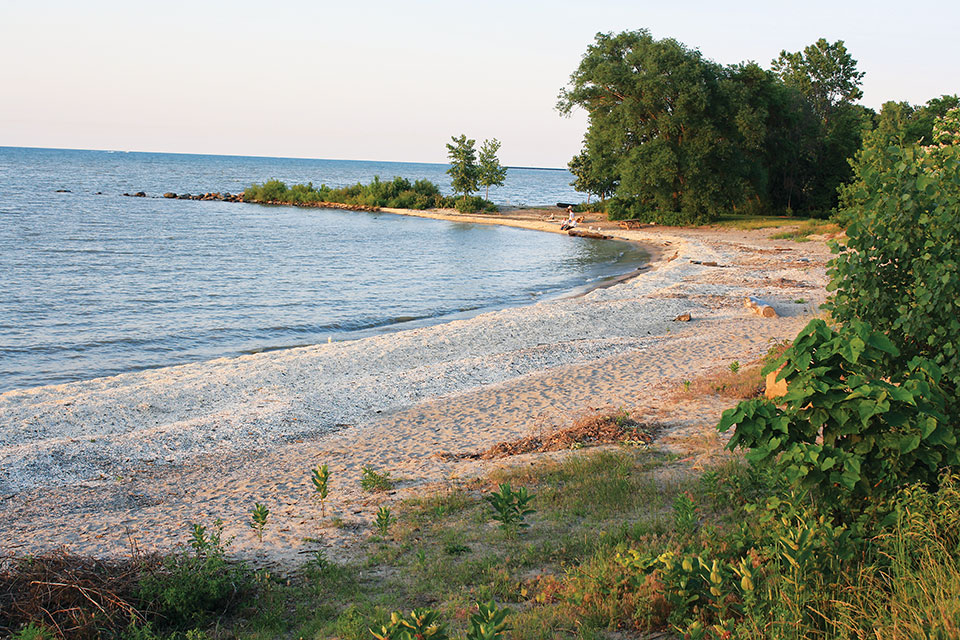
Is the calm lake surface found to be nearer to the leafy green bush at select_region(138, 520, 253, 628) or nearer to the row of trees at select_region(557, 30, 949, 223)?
the row of trees at select_region(557, 30, 949, 223)

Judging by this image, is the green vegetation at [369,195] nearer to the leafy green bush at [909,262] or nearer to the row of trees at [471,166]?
the row of trees at [471,166]

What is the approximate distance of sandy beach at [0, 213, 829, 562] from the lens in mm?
7887

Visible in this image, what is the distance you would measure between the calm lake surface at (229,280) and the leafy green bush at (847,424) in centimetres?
1528

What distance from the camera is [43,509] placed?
8.22 meters

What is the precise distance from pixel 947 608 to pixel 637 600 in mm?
1777

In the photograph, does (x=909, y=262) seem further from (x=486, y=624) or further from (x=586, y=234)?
(x=586, y=234)

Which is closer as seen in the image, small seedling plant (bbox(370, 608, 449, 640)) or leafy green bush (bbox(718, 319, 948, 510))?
small seedling plant (bbox(370, 608, 449, 640))

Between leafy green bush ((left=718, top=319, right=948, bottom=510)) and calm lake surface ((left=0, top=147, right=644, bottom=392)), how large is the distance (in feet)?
50.1

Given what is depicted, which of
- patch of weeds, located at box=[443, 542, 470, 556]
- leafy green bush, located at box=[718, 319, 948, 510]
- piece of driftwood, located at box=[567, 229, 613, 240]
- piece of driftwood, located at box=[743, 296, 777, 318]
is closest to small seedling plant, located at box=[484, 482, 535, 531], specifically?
patch of weeds, located at box=[443, 542, 470, 556]

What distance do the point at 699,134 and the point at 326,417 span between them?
4136cm

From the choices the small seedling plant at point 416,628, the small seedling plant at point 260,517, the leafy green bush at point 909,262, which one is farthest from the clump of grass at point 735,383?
the small seedling plant at point 416,628

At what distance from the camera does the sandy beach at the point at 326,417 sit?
7.89 meters

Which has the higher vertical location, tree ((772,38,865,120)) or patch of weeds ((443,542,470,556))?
tree ((772,38,865,120))

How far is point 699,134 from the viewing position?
4703 centimetres
